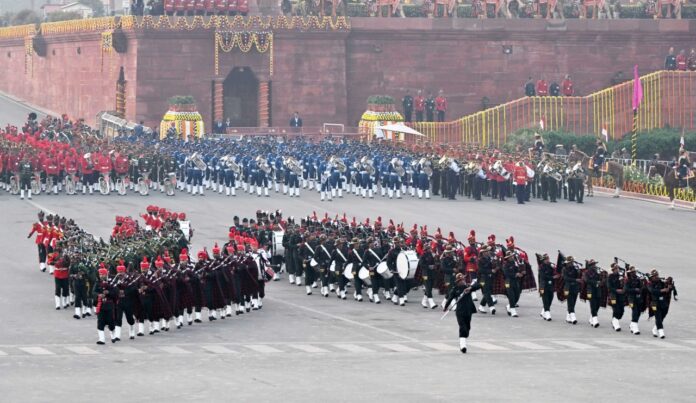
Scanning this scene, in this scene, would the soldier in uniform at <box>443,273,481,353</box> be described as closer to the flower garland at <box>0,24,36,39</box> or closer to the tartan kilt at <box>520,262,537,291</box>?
the tartan kilt at <box>520,262,537,291</box>

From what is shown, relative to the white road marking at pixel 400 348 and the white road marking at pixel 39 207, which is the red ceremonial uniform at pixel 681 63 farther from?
the white road marking at pixel 400 348

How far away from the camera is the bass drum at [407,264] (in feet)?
115

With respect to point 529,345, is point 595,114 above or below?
above

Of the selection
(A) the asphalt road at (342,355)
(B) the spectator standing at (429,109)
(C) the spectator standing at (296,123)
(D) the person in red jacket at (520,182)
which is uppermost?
(B) the spectator standing at (429,109)

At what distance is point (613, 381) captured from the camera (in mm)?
26891

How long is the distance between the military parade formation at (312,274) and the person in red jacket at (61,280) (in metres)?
0.02

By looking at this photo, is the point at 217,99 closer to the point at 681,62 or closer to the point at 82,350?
the point at 681,62

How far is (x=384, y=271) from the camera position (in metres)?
35.2

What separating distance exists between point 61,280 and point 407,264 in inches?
271

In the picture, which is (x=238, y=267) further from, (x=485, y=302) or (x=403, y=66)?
(x=403, y=66)

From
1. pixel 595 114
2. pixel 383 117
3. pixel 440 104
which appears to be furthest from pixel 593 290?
pixel 440 104

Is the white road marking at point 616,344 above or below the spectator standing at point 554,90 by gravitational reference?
below

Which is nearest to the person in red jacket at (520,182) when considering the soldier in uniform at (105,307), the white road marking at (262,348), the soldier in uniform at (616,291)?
the soldier in uniform at (616,291)

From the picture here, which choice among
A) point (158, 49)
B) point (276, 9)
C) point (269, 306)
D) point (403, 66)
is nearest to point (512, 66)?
point (403, 66)
